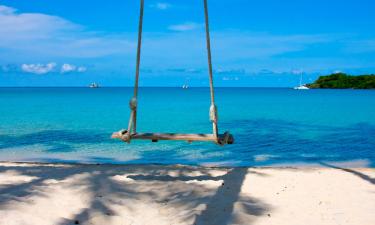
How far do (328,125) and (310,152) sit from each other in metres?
13.2

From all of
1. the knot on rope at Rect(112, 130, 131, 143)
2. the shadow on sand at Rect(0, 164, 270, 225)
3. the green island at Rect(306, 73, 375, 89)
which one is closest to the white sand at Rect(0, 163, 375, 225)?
the shadow on sand at Rect(0, 164, 270, 225)

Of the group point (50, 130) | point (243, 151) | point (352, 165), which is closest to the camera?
point (352, 165)

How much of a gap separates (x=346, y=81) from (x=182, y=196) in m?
160

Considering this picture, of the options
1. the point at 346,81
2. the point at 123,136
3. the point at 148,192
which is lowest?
the point at 148,192

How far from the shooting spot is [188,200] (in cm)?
639

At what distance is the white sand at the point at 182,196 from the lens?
218 inches

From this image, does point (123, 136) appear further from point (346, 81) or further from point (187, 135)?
point (346, 81)

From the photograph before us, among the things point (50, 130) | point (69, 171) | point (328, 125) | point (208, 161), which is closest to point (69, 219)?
point (69, 171)

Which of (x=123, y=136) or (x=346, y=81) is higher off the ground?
(x=346, y=81)

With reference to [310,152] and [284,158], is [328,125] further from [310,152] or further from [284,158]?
[284,158]

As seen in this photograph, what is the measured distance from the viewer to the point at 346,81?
15525 cm

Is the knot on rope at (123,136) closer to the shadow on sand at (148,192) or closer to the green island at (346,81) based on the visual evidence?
the shadow on sand at (148,192)

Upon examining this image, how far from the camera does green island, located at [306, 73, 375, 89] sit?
152 m

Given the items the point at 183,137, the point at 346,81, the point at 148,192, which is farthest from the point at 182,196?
the point at 346,81
